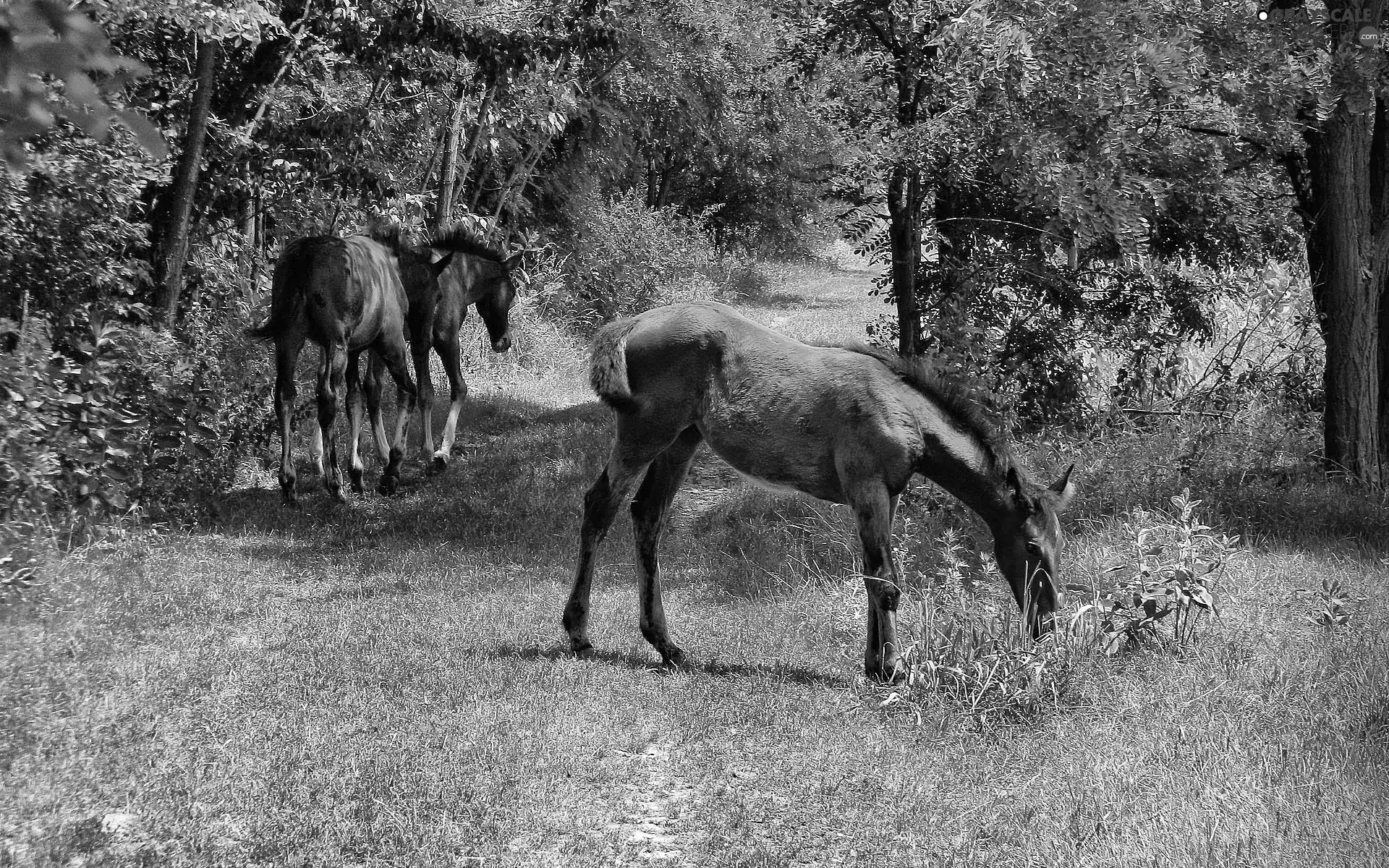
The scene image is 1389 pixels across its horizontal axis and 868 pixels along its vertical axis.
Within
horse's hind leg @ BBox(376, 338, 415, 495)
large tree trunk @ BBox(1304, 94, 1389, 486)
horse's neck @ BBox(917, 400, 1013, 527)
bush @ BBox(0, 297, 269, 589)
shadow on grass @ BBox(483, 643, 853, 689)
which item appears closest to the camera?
horse's neck @ BBox(917, 400, 1013, 527)

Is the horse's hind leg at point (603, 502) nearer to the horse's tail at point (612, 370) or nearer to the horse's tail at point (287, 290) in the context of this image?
the horse's tail at point (612, 370)

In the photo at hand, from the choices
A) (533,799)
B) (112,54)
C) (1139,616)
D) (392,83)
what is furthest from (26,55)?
(392,83)

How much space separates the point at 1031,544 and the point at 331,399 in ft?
25.9

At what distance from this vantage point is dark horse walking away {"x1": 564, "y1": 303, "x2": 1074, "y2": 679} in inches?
266

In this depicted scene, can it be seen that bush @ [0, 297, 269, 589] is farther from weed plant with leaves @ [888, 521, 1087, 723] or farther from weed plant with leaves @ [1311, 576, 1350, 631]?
weed plant with leaves @ [1311, 576, 1350, 631]

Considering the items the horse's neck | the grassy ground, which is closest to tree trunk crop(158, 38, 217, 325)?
the grassy ground

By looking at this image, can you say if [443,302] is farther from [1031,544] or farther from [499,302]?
[1031,544]

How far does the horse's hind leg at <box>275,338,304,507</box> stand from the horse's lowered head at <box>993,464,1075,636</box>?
299 inches

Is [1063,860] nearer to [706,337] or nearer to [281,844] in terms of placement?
[281,844]

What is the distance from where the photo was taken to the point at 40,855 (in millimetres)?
4105

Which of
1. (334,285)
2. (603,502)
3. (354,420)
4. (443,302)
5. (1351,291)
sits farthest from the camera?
(443,302)

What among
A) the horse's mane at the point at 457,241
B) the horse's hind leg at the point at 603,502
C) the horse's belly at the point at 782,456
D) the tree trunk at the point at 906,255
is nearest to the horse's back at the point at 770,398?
the horse's belly at the point at 782,456

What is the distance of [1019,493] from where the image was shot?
6.89 metres

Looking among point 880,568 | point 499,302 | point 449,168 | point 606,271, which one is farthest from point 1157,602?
point 606,271
